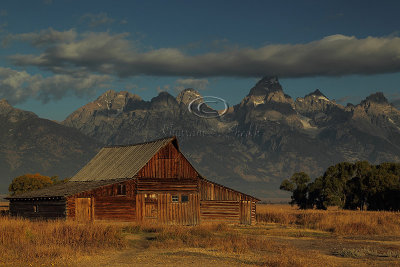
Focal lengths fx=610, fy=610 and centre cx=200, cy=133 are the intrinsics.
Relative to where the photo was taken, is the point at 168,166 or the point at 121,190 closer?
the point at 121,190

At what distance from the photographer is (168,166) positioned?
53594 millimetres

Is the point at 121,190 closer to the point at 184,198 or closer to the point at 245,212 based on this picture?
the point at 184,198

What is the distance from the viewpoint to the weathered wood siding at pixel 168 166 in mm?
52656

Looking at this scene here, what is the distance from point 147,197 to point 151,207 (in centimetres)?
92

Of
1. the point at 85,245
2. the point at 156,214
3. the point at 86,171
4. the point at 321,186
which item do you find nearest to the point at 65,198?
the point at 156,214

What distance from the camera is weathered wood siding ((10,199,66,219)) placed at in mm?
49156

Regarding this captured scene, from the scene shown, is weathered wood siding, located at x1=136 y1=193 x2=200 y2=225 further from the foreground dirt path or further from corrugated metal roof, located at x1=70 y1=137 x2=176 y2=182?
the foreground dirt path

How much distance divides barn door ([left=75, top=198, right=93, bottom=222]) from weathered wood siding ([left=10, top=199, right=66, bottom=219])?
1088mm

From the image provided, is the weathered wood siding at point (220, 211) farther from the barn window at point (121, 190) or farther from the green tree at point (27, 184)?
the green tree at point (27, 184)

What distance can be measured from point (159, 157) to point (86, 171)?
11.8 m

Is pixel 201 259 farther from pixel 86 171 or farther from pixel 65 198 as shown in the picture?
pixel 86 171

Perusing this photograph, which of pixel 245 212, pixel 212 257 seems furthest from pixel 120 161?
pixel 212 257

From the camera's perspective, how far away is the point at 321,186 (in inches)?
2985

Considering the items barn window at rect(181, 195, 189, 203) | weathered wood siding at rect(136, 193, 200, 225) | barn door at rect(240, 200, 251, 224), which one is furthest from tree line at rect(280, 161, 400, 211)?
barn window at rect(181, 195, 189, 203)
